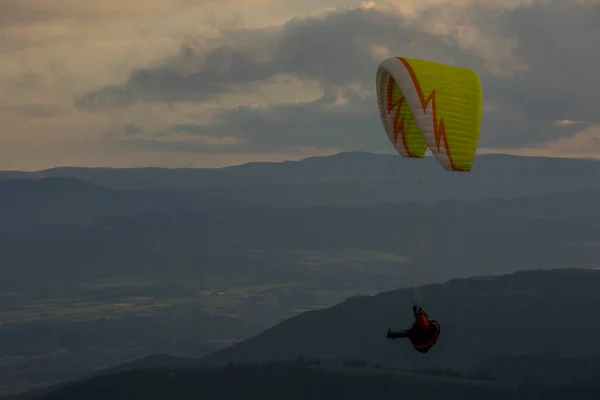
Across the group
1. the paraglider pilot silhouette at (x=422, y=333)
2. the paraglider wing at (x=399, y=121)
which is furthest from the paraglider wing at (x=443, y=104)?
the paraglider pilot silhouette at (x=422, y=333)

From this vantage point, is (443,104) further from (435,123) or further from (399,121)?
(399,121)

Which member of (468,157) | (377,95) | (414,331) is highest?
(377,95)

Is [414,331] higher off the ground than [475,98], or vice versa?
[475,98]

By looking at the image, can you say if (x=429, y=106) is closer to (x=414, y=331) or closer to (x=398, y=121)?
(x=398, y=121)

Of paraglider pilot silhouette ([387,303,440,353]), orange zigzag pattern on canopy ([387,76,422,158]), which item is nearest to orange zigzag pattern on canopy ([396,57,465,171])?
orange zigzag pattern on canopy ([387,76,422,158])

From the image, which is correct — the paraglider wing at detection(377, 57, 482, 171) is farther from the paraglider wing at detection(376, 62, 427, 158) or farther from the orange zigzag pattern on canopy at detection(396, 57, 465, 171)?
the paraglider wing at detection(376, 62, 427, 158)

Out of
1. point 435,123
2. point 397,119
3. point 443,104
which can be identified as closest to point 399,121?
point 397,119

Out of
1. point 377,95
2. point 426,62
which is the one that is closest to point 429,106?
point 426,62

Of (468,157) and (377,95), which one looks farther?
(377,95)

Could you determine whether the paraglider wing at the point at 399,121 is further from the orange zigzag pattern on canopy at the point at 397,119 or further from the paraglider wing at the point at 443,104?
the paraglider wing at the point at 443,104
